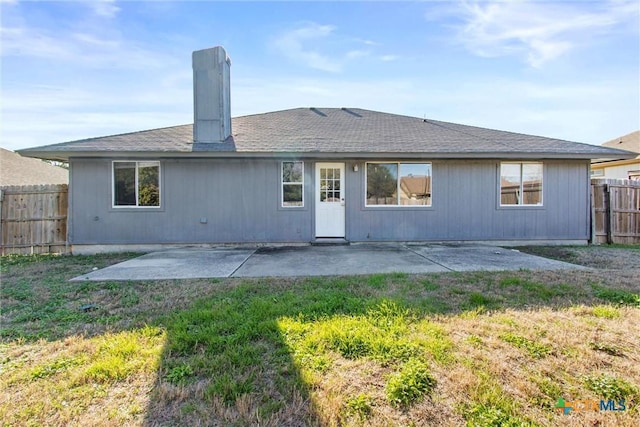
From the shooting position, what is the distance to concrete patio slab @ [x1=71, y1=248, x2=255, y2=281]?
5.10 meters

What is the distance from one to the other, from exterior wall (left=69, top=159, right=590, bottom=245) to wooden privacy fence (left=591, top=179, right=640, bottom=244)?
66 centimetres

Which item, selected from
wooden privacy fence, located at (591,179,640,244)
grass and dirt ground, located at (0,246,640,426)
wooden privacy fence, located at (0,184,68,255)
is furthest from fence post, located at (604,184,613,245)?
wooden privacy fence, located at (0,184,68,255)

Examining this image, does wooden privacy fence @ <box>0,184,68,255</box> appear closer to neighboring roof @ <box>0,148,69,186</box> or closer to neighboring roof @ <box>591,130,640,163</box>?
neighboring roof @ <box>0,148,69,186</box>

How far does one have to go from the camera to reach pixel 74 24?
26.1 feet

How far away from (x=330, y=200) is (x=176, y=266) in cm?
422

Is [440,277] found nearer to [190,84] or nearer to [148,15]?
[190,84]

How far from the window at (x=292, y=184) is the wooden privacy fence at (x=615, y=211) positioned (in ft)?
27.1

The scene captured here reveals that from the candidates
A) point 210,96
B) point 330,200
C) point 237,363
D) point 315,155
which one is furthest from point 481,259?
point 210,96

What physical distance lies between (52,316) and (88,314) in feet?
1.17

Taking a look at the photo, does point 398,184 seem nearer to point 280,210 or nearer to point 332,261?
point 280,210

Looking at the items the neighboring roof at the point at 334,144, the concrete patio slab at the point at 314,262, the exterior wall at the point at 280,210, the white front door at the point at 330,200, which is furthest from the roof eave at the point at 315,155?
the concrete patio slab at the point at 314,262

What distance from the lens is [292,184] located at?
27.1 feet

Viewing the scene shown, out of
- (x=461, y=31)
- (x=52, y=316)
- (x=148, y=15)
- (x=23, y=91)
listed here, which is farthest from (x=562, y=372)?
(x=23, y=91)

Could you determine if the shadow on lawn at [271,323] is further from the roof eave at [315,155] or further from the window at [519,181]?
the window at [519,181]
